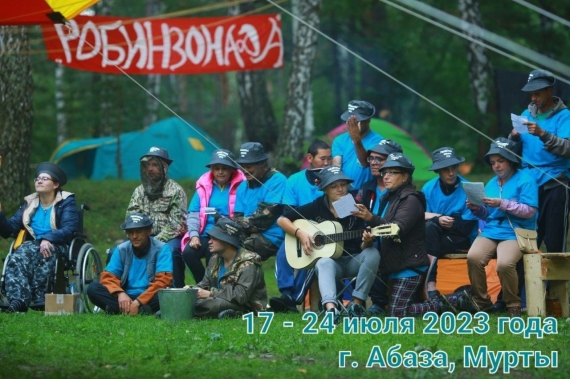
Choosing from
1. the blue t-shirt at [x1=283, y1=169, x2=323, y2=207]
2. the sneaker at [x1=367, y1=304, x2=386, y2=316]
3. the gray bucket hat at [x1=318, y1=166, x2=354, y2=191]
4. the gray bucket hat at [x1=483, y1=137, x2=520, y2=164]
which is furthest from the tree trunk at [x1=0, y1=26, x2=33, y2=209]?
the gray bucket hat at [x1=483, y1=137, x2=520, y2=164]

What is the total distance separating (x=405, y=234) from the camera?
9453 mm

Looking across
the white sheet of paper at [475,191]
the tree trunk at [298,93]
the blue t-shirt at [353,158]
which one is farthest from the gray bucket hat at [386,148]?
the tree trunk at [298,93]

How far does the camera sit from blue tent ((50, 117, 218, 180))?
70.8 ft

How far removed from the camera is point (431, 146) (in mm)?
32281

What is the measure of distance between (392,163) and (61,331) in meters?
3.27

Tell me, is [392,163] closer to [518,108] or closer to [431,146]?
[518,108]

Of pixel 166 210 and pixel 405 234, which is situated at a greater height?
pixel 166 210

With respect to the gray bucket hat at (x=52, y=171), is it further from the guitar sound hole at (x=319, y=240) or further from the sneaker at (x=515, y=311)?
the sneaker at (x=515, y=311)

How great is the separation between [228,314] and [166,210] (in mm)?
1729

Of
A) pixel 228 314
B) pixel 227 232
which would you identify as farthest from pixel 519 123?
pixel 228 314

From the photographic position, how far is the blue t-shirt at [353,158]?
1048 centimetres

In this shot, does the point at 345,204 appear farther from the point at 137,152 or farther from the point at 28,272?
the point at 137,152

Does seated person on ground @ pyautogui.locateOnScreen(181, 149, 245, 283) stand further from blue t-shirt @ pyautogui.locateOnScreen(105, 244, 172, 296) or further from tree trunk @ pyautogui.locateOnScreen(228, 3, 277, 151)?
tree trunk @ pyautogui.locateOnScreen(228, 3, 277, 151)

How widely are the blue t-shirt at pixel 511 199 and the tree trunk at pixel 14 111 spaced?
7.47 metres
